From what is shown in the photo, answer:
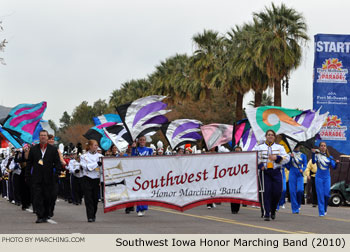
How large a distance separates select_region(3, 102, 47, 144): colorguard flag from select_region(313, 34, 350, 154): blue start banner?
1417 centimetres

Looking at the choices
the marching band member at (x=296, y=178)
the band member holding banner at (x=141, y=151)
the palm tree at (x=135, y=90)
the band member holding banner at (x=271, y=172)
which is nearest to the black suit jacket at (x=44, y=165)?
the band member holding banner at (x=141, y=151)

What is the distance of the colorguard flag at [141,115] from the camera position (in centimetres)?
2047

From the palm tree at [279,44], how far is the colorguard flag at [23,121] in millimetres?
21924

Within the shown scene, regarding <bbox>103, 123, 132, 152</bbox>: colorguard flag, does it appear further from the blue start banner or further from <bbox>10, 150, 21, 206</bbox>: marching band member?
the blue start banner

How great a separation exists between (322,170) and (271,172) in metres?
2.64

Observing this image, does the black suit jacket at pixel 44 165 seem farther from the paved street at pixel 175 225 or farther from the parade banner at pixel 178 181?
the parade banner at pixel 178 181

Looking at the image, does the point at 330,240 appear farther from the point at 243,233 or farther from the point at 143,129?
the point at 143,129

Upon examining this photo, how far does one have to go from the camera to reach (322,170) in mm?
19141

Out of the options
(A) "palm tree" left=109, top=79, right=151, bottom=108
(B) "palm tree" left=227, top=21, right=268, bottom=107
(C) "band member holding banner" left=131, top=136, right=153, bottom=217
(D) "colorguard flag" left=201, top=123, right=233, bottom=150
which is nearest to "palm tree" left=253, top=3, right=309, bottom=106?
(B) "palm tree" left=227, top=21, right=268, bottom=107

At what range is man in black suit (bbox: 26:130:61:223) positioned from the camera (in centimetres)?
1617

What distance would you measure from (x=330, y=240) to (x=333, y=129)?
20641mm

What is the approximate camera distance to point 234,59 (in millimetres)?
45188

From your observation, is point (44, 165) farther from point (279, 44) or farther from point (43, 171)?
point (279, 44)

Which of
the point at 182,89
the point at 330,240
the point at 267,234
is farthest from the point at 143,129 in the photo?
the point at 182,89
